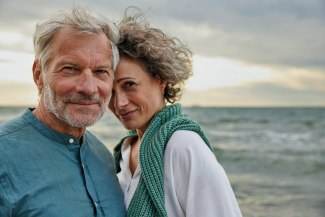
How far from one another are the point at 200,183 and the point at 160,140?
292mm

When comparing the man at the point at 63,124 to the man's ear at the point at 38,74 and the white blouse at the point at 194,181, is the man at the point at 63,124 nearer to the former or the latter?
the man's ear at the point at 38,74

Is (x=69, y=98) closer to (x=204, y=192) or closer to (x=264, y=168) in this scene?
(x=204, y=192)

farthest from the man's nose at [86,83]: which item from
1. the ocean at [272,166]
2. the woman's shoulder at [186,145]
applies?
the ocean at [272,166]

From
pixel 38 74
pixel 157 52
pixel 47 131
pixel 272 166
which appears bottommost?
pixel 272 166

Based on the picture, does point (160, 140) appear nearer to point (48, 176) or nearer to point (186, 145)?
point (186, 145)

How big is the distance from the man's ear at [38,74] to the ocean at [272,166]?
5.76 meters

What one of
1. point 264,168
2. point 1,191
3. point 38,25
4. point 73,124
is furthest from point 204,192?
point 264,168

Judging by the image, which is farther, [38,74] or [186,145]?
[38,74]

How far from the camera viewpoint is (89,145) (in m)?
2.78

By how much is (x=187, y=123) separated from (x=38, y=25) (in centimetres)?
84

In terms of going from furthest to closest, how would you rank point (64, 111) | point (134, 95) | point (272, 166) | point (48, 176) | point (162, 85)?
point (272, 166) < point (162, 85) < point (134, 95) < point (64, 111) < point (48, 176)

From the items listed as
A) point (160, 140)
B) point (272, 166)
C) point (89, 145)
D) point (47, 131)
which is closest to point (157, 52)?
point (160, 140)

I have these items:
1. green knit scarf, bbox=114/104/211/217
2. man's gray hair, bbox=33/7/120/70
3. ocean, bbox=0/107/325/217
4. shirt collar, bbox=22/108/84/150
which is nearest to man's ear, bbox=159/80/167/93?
green knit scarf, bbox=114/104/211/217

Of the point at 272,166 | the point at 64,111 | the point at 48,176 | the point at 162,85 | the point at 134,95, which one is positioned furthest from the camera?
the point at 272,166
